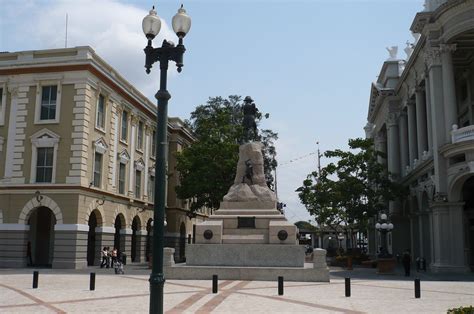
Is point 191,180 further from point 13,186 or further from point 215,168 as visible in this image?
point 13,186

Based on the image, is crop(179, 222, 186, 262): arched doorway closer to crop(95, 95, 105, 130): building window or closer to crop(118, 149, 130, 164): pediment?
crop(118, 149, 130, 164): pediment

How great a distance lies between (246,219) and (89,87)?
1597cm

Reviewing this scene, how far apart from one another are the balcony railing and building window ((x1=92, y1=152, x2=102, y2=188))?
23.4m

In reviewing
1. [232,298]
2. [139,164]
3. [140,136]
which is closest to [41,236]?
[139,164]

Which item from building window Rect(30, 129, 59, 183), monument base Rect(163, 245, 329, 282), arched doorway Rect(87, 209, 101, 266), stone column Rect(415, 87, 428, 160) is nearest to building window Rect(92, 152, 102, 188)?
arched doorway Rect(87, 209, 101, 266)

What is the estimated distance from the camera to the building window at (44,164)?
34.9 m

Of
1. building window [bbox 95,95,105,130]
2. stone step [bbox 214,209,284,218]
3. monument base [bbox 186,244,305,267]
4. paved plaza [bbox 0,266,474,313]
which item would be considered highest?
building window [bbox 95,95,105,130]

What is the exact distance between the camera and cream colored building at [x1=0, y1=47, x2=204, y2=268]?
3403 centimetres

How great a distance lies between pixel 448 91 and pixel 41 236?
30.1 m

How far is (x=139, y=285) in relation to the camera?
2084 cm

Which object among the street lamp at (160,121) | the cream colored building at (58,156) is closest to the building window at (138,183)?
the cream colored building at (58,156)

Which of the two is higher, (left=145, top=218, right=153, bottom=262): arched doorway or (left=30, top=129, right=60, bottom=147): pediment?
(left=30, top=129, right=60, bottom=147): pediment

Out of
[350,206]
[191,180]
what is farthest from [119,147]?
[350,206]

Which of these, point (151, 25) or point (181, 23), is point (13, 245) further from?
point (181, 23)
